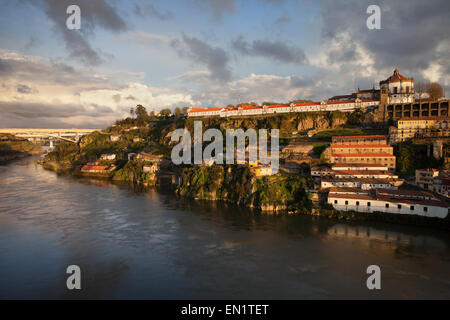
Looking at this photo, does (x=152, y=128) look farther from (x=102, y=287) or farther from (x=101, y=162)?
(x=102, y=287)

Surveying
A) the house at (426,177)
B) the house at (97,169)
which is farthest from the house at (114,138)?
the house at (426,177)

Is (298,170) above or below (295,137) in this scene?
below

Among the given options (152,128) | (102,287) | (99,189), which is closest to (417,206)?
(102,287)

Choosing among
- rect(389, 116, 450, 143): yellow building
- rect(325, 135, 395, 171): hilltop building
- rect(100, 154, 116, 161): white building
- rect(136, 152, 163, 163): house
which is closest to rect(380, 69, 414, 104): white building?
rect(389, 116, 450, 143): yellow building

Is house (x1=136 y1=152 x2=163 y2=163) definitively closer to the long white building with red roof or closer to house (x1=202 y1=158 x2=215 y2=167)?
house (x1=202 y1=158 x2=215 y2=167)

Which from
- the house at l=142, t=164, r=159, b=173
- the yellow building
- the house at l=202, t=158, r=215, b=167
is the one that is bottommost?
the house at l=142, t=164, r=159, b=173

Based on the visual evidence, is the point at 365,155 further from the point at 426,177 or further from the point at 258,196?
the point at 258,196
